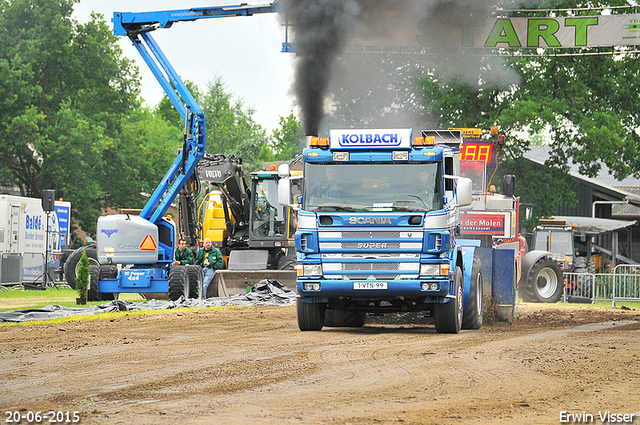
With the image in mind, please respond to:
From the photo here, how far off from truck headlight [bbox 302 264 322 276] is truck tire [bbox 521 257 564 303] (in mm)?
15716

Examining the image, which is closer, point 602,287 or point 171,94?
point 171,94

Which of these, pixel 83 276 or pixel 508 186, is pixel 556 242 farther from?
pixel 83 276

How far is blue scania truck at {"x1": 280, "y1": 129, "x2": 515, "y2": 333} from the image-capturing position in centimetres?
1302

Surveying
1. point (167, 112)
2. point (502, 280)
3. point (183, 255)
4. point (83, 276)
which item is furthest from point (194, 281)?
point (167, 112)

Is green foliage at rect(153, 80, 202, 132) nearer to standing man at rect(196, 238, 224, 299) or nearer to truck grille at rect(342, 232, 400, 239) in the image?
standing man at rect(196, 238, 224, 299)

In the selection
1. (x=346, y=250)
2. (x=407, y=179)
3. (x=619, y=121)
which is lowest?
(x=346, y=250)

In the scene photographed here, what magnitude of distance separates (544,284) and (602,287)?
219 cm

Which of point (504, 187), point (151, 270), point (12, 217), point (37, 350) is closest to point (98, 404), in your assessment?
point (37, 350)

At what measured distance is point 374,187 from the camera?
522 inches

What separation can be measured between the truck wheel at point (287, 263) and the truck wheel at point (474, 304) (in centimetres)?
854

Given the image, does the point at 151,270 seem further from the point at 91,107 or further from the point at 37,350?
the point at 91,107

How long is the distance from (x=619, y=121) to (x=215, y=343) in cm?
2779

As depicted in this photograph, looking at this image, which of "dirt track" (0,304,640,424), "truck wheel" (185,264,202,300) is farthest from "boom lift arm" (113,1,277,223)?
"dirt track" (0,304,640,424)

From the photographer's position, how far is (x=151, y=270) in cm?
1997
